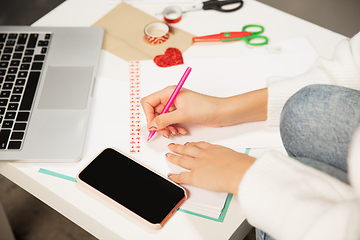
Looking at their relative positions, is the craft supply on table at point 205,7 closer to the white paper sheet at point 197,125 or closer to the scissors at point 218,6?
the scissors at point 218,6

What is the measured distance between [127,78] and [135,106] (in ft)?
0.33

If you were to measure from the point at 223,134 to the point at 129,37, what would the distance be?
0.43m

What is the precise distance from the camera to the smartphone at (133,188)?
2.01ft

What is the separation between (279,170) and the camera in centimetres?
55

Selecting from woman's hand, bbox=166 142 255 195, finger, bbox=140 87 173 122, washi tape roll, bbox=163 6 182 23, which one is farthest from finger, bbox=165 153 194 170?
washi tape roll, bbox=163 6 182 23

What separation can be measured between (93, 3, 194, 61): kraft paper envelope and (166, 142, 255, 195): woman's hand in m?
0.34

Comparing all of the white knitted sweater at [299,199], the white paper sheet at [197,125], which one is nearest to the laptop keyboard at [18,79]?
the white paper sheet at [197,125]

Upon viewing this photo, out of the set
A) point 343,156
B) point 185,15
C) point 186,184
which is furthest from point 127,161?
point 185,15

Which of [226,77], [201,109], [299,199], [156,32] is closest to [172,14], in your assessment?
[156,32]

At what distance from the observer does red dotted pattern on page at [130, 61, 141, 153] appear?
0.74m

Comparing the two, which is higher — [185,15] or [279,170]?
[185,15]

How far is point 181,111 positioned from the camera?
2.40ft

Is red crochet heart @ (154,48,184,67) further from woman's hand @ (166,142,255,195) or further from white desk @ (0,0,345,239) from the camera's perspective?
woman's hand @ (166,142,255,195)

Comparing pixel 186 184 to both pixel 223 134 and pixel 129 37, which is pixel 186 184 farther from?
pixel 129 37
